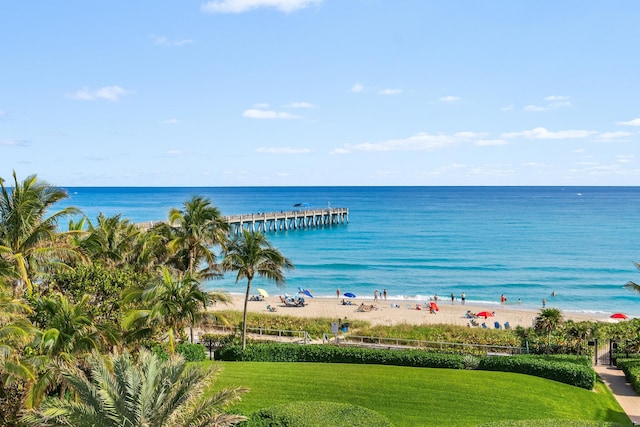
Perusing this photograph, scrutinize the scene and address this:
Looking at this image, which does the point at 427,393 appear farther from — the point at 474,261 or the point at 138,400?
the point at 474,261

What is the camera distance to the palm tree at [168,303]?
760 inches

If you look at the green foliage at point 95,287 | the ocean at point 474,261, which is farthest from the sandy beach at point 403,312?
the green foliage at point 95,287

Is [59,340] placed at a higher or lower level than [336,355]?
higher

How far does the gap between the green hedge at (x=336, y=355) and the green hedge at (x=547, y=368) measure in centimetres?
151

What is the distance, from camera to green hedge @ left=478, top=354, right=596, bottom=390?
72.3ft

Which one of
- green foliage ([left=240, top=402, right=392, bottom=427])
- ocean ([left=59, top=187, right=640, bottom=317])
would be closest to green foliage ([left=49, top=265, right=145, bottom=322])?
green foliage ([left=240, top=402, right=392, bottom=427])

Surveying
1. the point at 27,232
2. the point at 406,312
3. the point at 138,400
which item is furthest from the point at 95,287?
the point at 406,312

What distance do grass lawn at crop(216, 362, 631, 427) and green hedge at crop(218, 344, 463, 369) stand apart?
0.63 metres

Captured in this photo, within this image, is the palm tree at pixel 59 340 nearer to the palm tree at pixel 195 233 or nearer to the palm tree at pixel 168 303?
the palm tree at pixel 168 303

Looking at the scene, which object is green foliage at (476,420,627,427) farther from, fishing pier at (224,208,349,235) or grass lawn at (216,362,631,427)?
fishing pier at (224,208,349,235)

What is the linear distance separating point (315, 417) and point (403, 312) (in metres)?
31.5

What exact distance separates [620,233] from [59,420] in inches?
4129

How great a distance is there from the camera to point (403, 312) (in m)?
47.0

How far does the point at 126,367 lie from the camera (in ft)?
36.8
